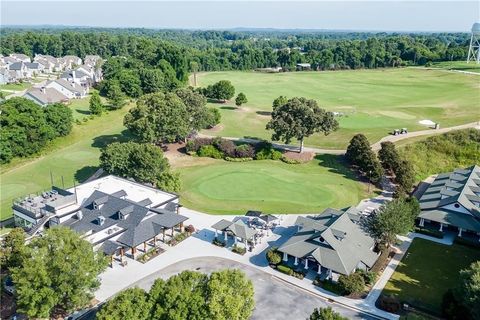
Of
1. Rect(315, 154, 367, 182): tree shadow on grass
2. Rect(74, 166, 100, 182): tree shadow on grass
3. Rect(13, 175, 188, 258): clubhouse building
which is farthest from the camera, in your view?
Rect(315, 154, 367, 182): tree shadow on grass

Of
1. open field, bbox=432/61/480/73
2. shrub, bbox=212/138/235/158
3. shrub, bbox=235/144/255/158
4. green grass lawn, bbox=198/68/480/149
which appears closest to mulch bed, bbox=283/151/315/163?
green grass lawn, bbox=198/68/480/149

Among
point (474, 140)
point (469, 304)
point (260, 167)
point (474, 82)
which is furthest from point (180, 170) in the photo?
point (474, 82)

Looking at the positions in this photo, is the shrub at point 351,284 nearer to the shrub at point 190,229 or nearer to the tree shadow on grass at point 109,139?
the shrub at point 190,229

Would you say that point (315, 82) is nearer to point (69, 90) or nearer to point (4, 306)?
point (69, 90)

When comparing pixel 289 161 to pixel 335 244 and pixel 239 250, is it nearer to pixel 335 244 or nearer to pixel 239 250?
pixel 239 250

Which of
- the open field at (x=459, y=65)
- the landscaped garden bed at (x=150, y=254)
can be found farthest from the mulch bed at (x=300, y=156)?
the open field at (x=459, y=65)

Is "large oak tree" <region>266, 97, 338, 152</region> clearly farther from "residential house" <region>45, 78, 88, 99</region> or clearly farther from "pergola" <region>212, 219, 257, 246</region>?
"residential house" <region>45, 78, 88, 99</region>
